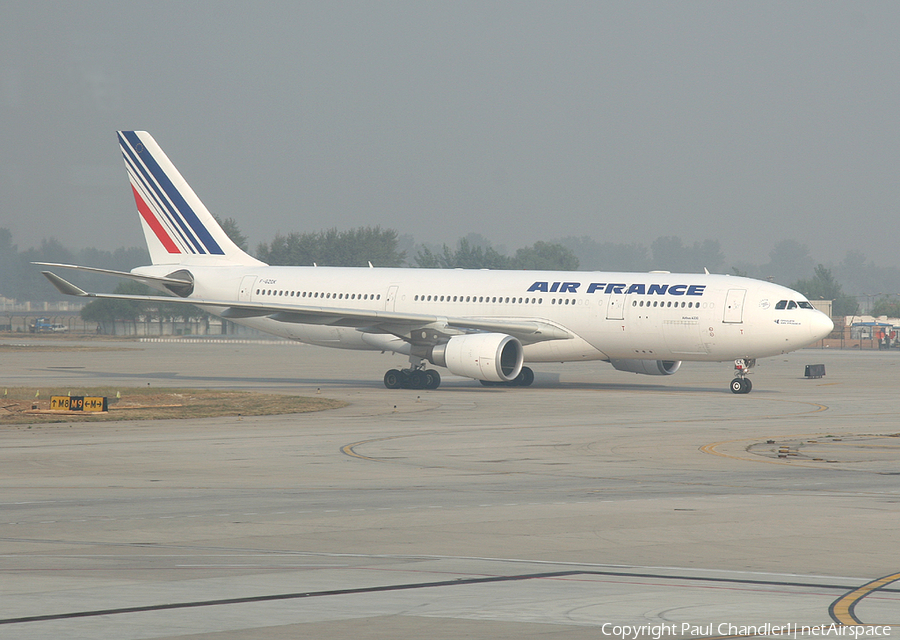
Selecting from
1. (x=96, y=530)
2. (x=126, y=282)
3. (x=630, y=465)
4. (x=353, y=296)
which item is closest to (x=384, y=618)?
(x=96, y=530)

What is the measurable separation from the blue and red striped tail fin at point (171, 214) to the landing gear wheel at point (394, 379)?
11.7m

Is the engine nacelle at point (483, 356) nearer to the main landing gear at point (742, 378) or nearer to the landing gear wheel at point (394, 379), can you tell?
the landing gear wheel at point (394, 379)

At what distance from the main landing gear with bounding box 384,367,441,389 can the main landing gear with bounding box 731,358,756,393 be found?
1095 cm

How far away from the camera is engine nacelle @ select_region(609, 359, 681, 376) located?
46312 millimetres

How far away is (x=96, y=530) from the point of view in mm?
14406

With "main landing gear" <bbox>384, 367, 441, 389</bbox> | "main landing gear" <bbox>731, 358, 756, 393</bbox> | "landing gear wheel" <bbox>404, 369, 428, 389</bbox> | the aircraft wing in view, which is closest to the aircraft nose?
"main landing gear" <bbox>731, 358, 756, 393</bbox>

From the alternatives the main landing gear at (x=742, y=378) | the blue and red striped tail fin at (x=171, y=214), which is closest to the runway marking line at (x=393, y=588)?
the main landing gear at (x=742, y=378)

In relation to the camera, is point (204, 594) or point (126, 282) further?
point (126, 282)

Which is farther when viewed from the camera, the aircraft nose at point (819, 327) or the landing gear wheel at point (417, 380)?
the landing gear wheel at point (417, 380)

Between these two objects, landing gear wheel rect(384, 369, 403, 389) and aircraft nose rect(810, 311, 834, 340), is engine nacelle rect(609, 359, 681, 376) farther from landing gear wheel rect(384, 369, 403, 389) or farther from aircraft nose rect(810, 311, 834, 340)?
landing gear wheel rect(384, 369, 403, 389)

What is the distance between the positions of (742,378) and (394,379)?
1295 cm

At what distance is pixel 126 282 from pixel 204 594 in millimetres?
148334

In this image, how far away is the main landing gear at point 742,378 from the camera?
41.9 m

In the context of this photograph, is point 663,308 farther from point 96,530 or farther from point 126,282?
point 126,282
